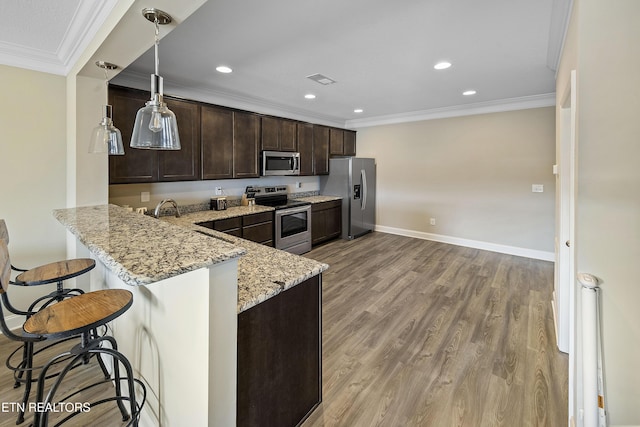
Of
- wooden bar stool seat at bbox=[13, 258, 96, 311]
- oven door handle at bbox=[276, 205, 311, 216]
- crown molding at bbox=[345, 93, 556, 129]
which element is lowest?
wooden bar stool seat at bbox=[13, 258, 96, 311]

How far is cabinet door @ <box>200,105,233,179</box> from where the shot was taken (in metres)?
3.75

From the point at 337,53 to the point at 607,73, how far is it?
203 centimetres

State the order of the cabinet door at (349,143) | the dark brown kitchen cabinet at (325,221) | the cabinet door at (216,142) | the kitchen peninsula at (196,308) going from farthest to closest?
the cabinet door at (349,143), the dark brown kitchen cabinet at (325,221), the cabinet door at (216,142), the kitchen peninsula at (196,308)

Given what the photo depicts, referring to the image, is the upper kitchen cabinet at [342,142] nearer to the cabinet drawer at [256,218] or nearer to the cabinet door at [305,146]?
the cabinet door at [305,146]

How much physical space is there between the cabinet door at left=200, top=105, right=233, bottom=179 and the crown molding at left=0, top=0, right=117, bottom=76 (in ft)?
4.69

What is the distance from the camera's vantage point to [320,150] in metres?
5.68

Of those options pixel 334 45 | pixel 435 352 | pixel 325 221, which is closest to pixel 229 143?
pixel 334 45

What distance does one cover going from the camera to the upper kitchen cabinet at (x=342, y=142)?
19.7 ft

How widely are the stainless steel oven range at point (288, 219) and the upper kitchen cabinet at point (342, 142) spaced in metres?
1.58

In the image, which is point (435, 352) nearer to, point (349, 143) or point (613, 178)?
point (613, 178)

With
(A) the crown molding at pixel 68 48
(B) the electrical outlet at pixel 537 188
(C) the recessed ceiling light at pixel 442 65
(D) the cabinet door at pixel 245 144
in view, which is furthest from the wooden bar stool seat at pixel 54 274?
(B) the electrical outlet at pixel 537 188

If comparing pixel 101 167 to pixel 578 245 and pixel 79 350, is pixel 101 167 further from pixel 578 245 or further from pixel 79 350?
pixel 578 245

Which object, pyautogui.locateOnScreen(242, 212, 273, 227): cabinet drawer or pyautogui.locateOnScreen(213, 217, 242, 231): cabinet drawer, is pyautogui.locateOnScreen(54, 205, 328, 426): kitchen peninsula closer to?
pyautogui.locateOnScreen(213, 217, 242, 231): cabinet drawer

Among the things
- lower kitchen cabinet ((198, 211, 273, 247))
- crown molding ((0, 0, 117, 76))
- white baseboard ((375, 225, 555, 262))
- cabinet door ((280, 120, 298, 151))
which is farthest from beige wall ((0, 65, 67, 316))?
white baseboard ((375, 225, 555, 262))
